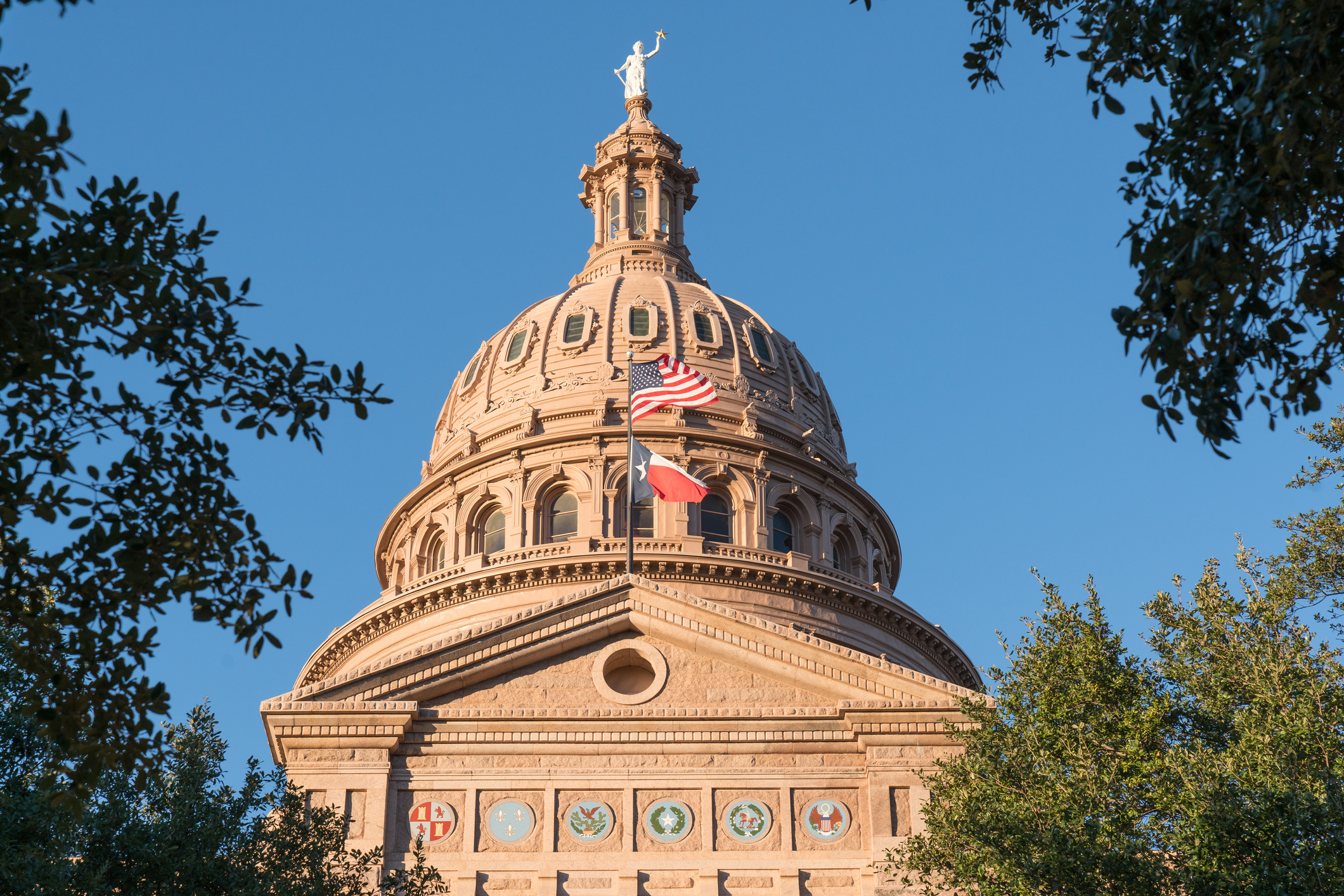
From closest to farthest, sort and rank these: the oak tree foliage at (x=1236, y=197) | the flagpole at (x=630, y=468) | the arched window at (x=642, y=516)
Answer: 1. the oak tree foliage at (x=1236, y=197)
2. the flagpole at (x=630, y=468)
3. the arched window at (x=642, y=516)

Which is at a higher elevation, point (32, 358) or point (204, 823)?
point (32, 358)

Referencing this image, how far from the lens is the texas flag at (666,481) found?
44.8 meters

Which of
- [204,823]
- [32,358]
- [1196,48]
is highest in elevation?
[1196,48]

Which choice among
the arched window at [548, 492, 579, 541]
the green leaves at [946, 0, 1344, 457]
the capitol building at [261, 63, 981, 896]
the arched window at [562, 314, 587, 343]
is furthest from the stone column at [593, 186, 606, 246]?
the green leaves at [946, 0, 1344, 457]

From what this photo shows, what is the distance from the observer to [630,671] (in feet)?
101

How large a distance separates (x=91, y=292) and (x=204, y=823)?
12.2 meters

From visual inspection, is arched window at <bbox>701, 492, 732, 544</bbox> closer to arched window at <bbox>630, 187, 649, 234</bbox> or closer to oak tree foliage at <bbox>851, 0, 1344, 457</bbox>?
arched window at <bbox>630, 187, 649, 234</bbox>

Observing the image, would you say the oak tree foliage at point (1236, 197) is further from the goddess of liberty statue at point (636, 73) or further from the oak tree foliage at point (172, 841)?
the goddess of liberty statue at point (636, 73)

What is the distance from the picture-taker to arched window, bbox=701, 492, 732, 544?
176ft

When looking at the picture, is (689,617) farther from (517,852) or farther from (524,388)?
(524,388)

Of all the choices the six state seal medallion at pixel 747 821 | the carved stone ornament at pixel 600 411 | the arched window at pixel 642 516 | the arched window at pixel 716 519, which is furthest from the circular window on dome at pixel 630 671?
the carved stone ornament at pixel 600 411

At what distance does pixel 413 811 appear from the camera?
28141 millimetres

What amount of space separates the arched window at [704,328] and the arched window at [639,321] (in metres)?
2.01

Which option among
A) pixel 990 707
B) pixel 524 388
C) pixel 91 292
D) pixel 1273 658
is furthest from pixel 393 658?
pixel 524 388
